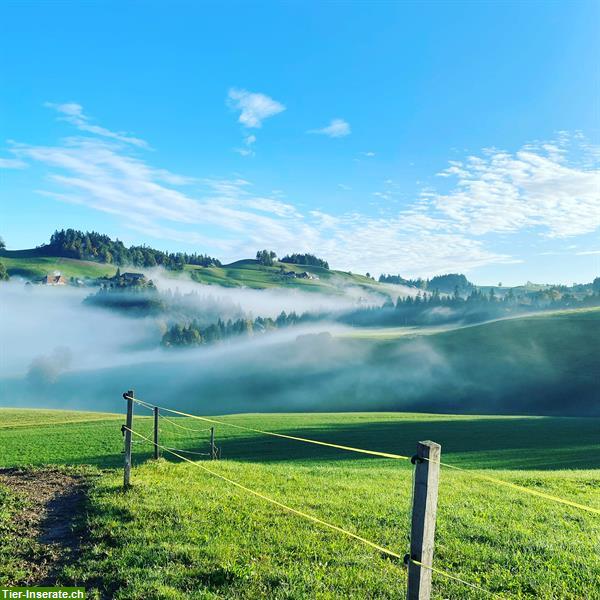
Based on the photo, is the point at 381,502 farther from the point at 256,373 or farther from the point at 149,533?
the point at 256,373

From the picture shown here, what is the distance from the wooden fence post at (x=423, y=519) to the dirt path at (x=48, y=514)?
6.91 metres

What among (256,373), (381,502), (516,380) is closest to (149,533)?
(381,502)

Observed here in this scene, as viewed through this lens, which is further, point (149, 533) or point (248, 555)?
point (149, 533)

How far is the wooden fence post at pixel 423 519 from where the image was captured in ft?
19.0

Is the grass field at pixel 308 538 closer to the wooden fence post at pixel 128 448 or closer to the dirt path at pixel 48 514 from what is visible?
the dirt path at pixel 48 514

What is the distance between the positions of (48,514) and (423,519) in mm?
10987

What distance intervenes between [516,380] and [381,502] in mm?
117270

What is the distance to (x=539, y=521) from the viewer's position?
466 inches

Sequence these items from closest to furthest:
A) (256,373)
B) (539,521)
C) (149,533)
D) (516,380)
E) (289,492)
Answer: (149,533) < (539,521) < (289,492) < (516,380) < (256,373)

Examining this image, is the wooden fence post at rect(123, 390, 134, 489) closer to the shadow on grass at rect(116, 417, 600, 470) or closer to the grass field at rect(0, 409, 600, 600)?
the grass field at rect(0, 409, 600, 600)

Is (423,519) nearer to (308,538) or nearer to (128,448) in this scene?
(308,538)

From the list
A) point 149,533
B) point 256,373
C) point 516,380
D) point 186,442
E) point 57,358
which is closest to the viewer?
point 149,533

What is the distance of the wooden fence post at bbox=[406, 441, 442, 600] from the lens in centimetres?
579

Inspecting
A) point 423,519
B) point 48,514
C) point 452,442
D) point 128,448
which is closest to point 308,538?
point 423,519
